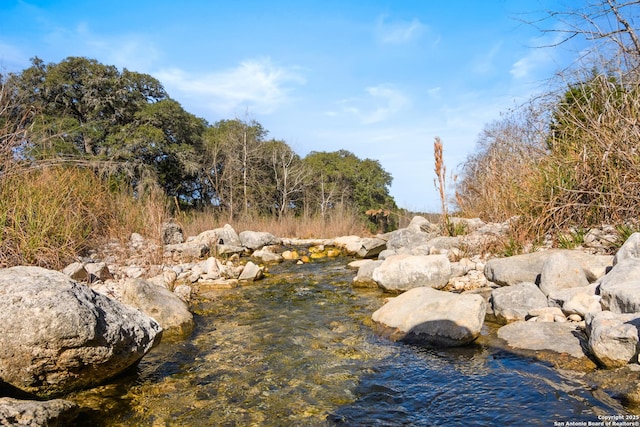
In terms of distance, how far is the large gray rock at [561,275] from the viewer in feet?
14.3

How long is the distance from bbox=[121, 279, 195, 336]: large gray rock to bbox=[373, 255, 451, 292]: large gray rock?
302cm

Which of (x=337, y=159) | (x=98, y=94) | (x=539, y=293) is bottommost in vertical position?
(x=539, y=293)

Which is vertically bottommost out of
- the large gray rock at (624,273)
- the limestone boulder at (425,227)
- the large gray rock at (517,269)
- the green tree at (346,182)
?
the large gray rock at (517,269)

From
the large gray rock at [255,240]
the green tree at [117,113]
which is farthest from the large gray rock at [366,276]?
the green tree at [117,113]

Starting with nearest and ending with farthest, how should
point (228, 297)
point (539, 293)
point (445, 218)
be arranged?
point (539, 293), point (228, 297), point (445, 218)

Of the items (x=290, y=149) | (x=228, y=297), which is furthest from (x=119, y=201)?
(x=290, y=149)

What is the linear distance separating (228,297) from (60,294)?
3.54 meters

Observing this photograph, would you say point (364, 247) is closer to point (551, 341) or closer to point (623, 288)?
point (551, 341)

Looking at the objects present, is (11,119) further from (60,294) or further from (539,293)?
(539,293)

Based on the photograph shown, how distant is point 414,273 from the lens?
591 centimetres

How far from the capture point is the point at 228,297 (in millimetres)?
6062

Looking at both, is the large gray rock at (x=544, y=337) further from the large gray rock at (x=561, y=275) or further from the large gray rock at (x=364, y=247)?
the large gray rock at (x=364, y=247)

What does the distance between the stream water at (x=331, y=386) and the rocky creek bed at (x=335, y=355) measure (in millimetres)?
13

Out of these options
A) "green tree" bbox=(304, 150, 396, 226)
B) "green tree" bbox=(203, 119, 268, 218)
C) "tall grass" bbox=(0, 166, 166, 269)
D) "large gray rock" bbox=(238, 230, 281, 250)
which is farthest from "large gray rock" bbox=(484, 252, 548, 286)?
"green tree" bbox=(304, 150, 396, 226)
